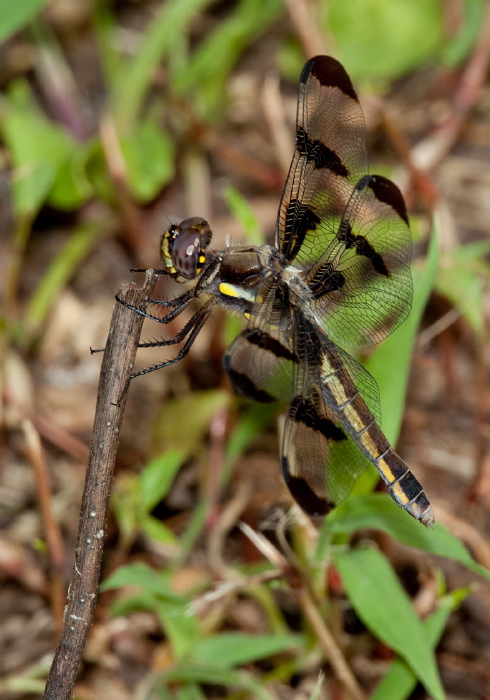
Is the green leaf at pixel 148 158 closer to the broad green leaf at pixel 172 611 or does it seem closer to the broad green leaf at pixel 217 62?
the broad green leaf at pixel 217 62

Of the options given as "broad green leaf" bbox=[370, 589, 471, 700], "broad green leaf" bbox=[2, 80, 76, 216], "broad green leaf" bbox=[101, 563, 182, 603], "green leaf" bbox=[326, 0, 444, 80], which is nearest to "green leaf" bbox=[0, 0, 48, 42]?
"broad green leaf" bbox=[2, 80, 76, 216]

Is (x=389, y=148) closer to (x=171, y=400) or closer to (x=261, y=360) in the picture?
(x=171, y=400)

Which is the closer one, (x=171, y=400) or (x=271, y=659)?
(x=271, y=659)

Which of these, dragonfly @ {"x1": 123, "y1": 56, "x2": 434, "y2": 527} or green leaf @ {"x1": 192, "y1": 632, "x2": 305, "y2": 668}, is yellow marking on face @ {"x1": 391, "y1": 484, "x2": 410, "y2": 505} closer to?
dragonfly @ {"x1": 123, "y1": 56, "x2": 434, "y2": 527}

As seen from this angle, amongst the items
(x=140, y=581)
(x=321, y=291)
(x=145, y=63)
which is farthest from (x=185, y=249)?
(x=145, y=63)

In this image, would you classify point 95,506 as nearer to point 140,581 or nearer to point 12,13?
point 140,581

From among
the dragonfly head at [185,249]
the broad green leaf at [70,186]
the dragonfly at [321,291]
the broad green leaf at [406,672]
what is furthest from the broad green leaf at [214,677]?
the broad green leaf at [70,186]

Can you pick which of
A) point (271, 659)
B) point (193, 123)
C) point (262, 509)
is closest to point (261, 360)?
point (262, 509)

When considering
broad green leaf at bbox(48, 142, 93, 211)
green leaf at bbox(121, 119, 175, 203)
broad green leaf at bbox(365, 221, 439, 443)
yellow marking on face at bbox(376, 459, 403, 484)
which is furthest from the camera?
green leaf at bbox(121, 119, 175, 203)
